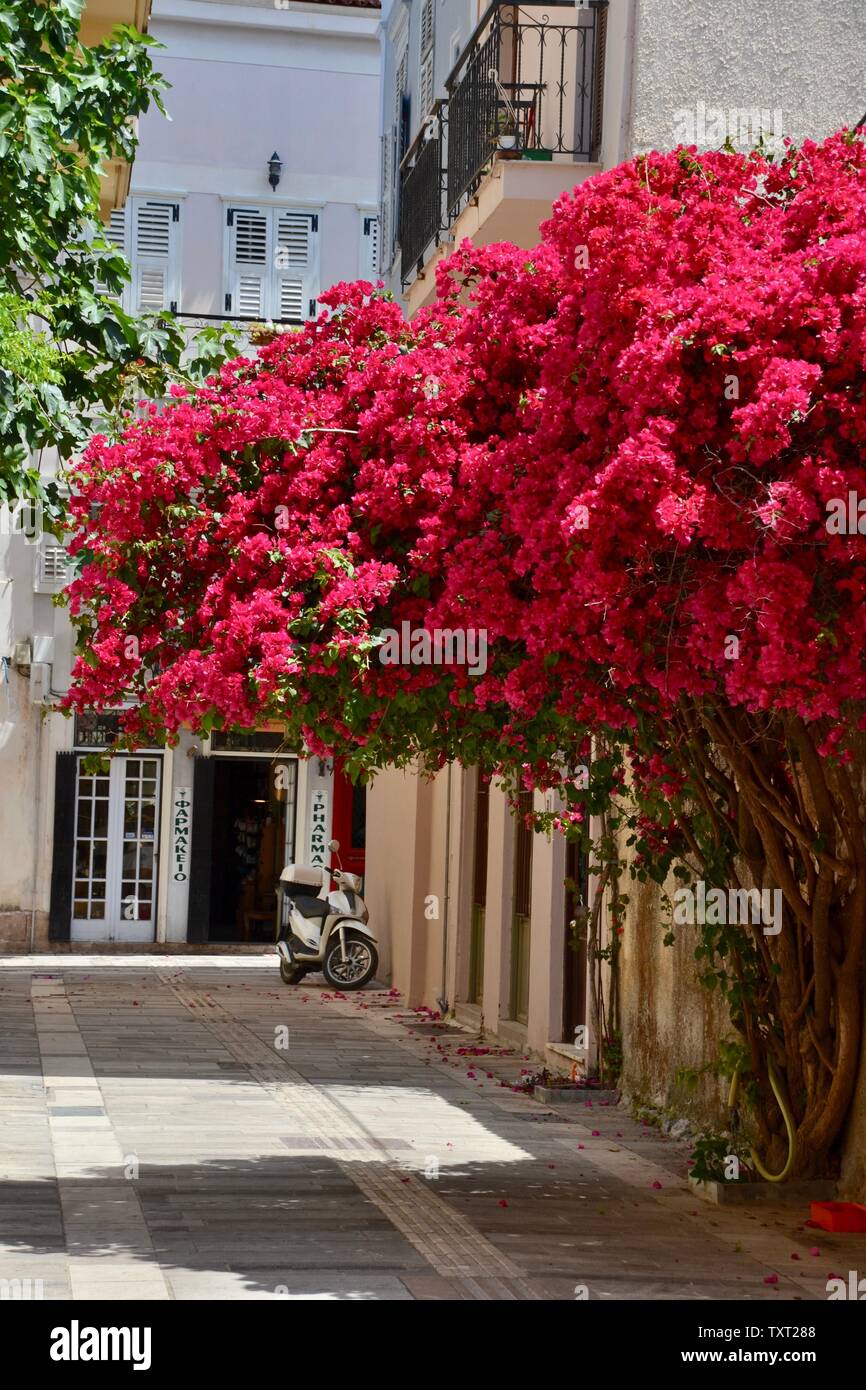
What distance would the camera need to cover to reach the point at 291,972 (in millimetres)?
22781

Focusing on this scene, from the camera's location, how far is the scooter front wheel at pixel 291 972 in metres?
22.8

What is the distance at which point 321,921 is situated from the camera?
22.6 m

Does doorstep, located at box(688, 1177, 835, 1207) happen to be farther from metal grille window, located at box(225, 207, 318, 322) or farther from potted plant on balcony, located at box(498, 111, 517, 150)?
metal grille window, located at box(225, 207, 318, 322)

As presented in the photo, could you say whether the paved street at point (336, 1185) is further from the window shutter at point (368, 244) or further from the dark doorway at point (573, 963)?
the window shutter at point (368, 244)

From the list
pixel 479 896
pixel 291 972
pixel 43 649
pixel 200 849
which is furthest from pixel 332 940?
pixel 43 649

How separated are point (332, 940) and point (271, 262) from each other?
12.0 m

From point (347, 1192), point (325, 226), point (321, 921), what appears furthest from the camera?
point (325, 226)

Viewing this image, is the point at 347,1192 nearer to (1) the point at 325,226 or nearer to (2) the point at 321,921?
(2) the point at 321,921

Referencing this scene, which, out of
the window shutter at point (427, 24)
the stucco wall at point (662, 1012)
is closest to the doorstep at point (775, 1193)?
the stucco wall at point (662, 1012)

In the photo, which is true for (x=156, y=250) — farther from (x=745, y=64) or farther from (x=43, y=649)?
(x=745, y=64)

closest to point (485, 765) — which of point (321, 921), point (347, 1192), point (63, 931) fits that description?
point (347, 1192)

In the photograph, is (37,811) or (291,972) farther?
(37,811)
